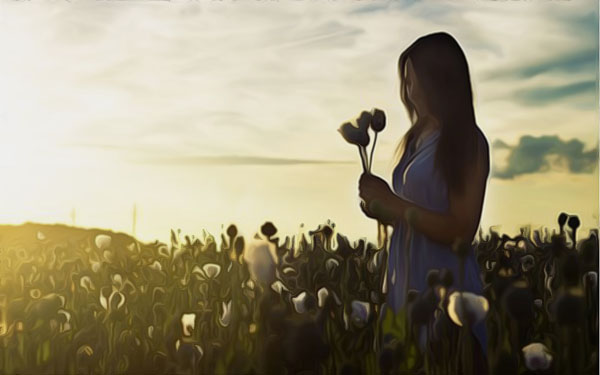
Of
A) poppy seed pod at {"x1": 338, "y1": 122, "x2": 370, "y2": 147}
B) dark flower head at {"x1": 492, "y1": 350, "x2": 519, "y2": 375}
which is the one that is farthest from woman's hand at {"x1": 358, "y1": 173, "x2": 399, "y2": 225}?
dark flower head at {"x1": 492, "y1": 350, "x2": 519, "y2": 375}

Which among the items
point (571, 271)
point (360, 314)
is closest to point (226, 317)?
point (360, 314)

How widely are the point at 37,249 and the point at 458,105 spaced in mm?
4332

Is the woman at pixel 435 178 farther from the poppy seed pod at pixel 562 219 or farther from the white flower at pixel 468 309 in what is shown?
the poppy seed pod at pixel 562 219

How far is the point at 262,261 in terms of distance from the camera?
2.96m

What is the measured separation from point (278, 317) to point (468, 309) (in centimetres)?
57

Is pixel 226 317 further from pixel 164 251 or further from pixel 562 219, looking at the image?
pixel 164 251

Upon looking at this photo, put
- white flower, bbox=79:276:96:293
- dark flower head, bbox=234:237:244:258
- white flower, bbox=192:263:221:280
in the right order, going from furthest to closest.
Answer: white flower, bbox=79:276:96:293, white flower, bbox=192:263:221:280, dark flower head, bbox=234:237:244:258

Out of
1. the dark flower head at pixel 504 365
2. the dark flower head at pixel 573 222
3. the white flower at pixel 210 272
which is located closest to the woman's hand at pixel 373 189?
the dark flower head at pixel 504 365

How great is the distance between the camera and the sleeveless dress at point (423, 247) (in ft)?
9.62

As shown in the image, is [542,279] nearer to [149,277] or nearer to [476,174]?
[476,174]

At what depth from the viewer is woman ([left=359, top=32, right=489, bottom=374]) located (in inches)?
110

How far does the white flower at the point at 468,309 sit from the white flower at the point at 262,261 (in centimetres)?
88

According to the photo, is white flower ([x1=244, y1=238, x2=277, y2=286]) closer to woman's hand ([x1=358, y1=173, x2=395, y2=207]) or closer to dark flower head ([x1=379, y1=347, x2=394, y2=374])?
woman's hand ([x1=358, y1=173, x2=395, y2=207])

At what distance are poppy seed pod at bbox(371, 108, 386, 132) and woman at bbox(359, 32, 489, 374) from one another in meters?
0.18
